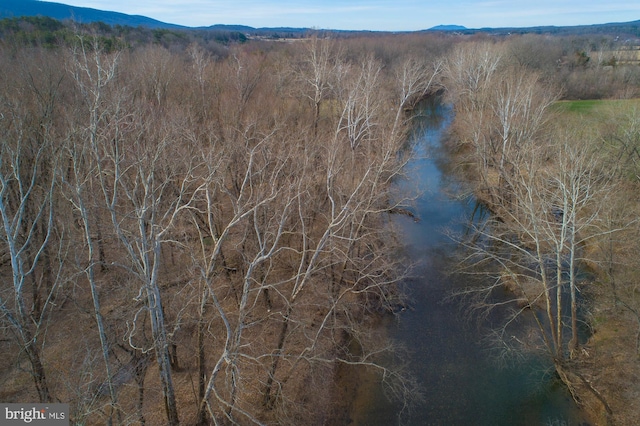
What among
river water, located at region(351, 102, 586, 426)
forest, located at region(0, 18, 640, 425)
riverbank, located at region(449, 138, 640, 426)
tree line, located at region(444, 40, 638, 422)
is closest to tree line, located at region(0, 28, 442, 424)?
forest, located at region(0, 18, 640, 425)

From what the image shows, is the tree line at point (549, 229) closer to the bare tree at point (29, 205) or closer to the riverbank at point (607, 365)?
the riverbank at point (607, 365)

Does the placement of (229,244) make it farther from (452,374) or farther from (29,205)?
(452,374)

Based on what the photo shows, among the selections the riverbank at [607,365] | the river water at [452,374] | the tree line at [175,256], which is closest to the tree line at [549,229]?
the riverbank at [607,365]

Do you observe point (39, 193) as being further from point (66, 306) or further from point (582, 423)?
point (582, 423)

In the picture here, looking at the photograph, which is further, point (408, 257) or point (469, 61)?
point (469, 61)

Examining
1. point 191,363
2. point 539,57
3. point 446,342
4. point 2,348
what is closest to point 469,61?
point 539,57

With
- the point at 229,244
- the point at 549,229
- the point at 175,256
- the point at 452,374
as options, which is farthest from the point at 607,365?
the point at 175,256

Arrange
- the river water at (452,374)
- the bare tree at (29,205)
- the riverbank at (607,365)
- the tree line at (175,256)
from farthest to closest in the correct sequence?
the river water at (452,374) → the riverbank at (607,365) → the bare tree at (29,205) → the tree line at (175,256)
